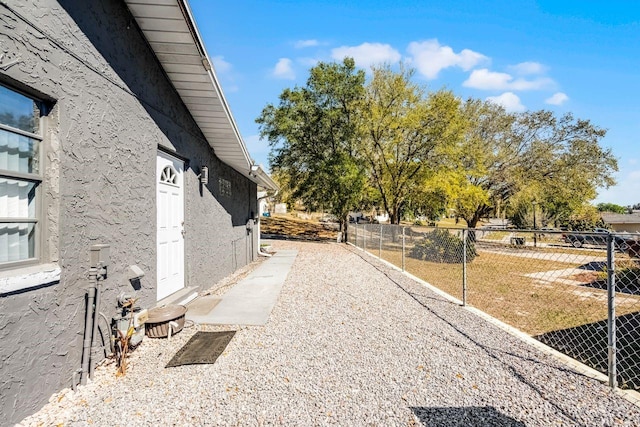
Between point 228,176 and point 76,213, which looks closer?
point 76,213

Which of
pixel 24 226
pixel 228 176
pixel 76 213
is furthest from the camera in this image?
pixel 228 176

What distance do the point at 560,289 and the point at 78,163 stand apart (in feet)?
34.3

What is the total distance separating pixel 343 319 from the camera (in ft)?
15.5

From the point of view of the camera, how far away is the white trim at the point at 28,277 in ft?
7.13

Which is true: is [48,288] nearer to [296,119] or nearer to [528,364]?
[528,364]

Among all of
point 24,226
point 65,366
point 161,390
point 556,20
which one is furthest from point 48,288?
point 556,20

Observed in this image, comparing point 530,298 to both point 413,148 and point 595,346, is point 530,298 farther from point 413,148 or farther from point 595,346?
point 413,148

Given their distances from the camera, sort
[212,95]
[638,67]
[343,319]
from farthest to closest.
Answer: [638,67] < [212,95] < [343,319]

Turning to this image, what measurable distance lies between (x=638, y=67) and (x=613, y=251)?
14.4 metres

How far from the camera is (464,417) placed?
2.39 m

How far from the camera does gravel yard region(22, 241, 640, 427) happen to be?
7.84ft

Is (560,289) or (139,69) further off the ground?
(139,69)

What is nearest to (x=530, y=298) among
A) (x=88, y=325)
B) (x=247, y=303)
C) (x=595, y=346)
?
(x=595, y=346)

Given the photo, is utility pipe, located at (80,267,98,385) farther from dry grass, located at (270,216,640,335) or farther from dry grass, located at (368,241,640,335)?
dry grass, located at (368,241,640,335)
